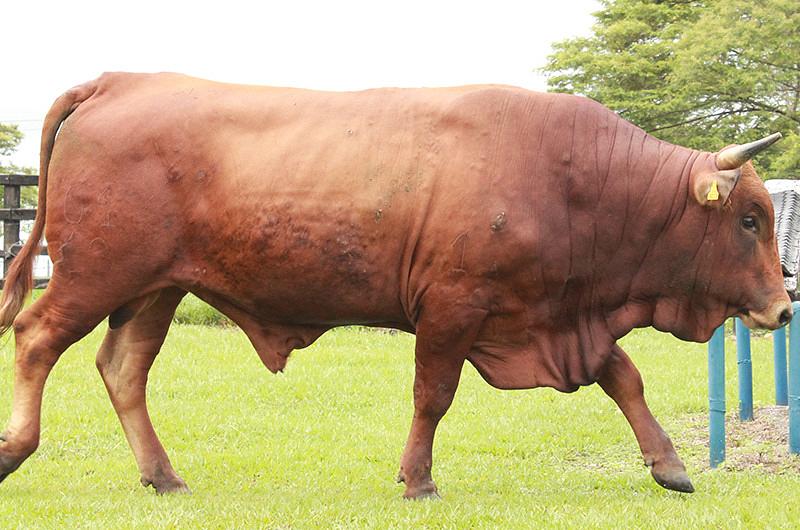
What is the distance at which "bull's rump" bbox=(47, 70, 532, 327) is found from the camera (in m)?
5.61

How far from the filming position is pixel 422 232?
18.3 ft

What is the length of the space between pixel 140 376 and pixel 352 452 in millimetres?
2136

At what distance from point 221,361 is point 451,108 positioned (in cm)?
685

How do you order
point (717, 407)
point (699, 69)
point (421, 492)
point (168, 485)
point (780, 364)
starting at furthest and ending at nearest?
point (699, 69) → point (780, 364) → point (717, 407) → point (168, 485) → point (421, 492)

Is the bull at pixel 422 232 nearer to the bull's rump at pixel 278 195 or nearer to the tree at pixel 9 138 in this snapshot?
the bull's rump at pixel 278 195

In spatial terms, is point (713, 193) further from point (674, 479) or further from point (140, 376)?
point (140, 376)

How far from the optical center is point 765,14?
21406 millimetres

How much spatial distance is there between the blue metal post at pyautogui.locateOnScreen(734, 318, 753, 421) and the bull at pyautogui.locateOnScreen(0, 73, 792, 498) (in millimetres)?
1802

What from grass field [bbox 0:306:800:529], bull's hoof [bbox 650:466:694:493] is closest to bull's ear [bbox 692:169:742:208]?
bull's hoof [bbox 650:466:694:493]

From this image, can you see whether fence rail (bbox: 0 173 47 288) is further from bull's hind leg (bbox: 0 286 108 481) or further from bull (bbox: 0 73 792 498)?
bull (bbox: 0 73 792 498)

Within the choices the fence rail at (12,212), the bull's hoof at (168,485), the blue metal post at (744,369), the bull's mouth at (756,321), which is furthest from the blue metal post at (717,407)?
the fence rail at (12,212)

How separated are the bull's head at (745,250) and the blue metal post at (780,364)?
96.6 inches

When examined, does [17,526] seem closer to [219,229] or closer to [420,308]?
[219,229]

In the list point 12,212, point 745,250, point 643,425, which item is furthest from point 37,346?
point 12,212
